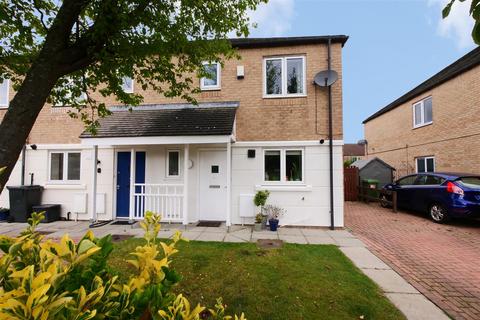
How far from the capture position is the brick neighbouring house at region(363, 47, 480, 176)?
10.5m

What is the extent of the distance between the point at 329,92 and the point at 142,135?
6.15m

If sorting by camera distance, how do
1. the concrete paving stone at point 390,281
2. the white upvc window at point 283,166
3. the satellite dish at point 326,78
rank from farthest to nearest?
the white upvc window at point 283,166 → the satellite dish at point 326,78 → the concrete paving stone at point 390,281

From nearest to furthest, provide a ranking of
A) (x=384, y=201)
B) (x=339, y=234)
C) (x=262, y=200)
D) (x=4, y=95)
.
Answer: (x=339, y=234) → (x=262, y=200) → (x=4, y=95) → (x=384, y=201)

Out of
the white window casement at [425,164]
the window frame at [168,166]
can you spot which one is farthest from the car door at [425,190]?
the window frame at [168,166]

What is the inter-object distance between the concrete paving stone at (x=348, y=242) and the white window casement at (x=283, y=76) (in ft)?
15.7

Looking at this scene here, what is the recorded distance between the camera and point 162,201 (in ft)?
26.2

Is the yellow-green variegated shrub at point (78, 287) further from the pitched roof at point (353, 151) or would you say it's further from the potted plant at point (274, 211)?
the pitched roof at point (353, 151)

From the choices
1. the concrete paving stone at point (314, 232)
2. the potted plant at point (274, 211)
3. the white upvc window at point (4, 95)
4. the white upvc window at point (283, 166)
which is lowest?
the concrete paving stone at point (314, 232)

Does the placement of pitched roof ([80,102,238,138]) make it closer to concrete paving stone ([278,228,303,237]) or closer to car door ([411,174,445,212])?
concrete paving stone ([278,228,303,237])

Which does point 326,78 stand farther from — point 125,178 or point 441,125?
point 441,125

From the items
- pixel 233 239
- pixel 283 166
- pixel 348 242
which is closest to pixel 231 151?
pixel 283 166

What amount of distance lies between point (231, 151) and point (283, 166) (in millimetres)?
1823

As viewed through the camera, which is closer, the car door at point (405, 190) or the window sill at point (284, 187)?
the window sill at point (284, 187)

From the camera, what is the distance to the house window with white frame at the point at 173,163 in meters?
8.63
